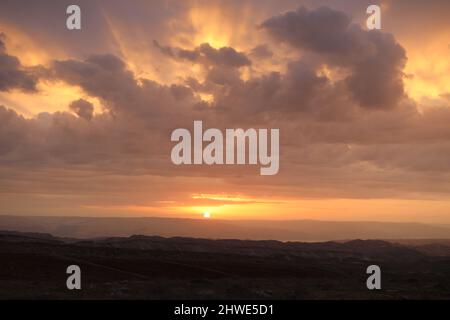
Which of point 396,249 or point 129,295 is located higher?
point 129,295

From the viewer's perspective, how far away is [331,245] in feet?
484
